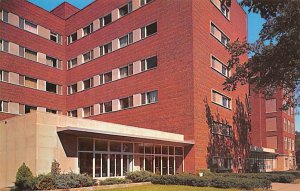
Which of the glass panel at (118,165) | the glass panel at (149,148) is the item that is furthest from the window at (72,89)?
the glass panel at (118,165)

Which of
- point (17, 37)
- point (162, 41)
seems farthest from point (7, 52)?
point (162, 41)

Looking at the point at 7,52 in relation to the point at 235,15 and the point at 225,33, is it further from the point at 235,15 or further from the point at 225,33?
the point at 235,15

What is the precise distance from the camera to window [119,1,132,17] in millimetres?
42969

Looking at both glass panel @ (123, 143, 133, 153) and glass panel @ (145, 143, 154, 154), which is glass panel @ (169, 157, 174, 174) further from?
glass panel @ (123, 143, 133, 153)

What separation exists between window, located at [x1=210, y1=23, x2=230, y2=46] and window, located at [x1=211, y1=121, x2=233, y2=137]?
31.5 ft

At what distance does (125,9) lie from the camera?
43.9 m

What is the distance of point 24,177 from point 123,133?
822cm

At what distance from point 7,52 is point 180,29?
19.2 metres

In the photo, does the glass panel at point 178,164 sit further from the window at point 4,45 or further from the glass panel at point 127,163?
the window at point 4,45

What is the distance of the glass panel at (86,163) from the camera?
26.0 m

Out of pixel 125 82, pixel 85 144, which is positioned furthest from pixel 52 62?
pixel 85 144

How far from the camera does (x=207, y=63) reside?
38.9m

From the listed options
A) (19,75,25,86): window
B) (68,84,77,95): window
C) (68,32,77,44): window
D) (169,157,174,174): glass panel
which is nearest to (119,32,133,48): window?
(68,32,77,44): window

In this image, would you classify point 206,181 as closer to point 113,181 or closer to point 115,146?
point 113,181
